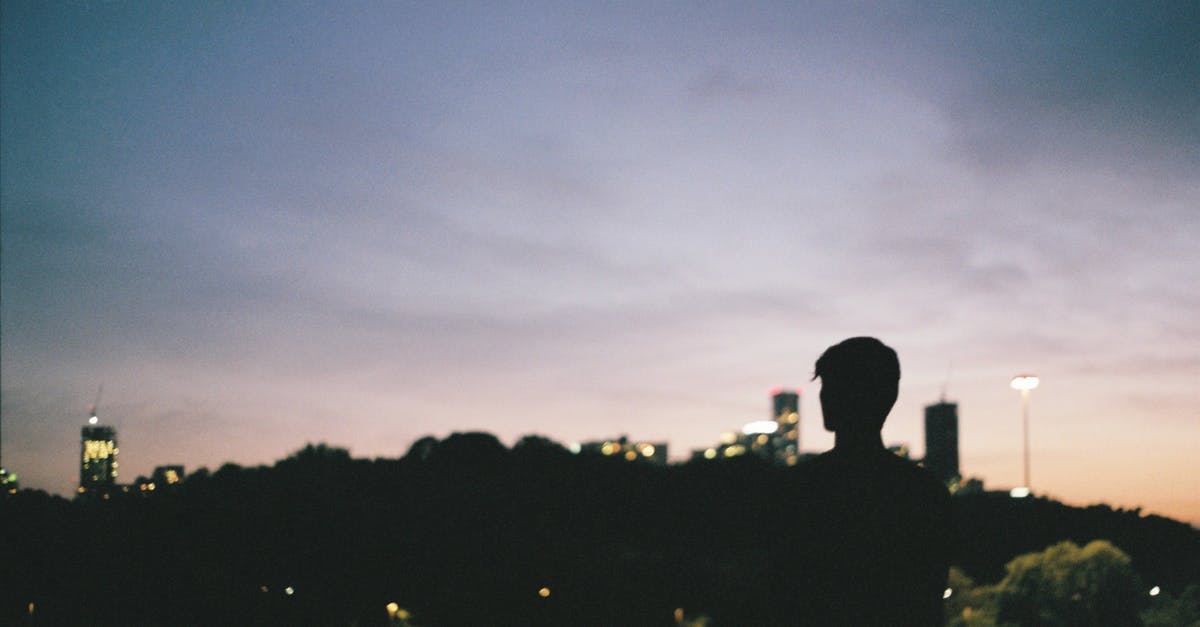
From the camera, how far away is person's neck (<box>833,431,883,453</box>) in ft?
9.64

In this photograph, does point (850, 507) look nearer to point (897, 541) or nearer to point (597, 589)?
point (897, 541)

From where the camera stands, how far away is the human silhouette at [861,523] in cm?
281

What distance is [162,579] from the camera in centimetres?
6950

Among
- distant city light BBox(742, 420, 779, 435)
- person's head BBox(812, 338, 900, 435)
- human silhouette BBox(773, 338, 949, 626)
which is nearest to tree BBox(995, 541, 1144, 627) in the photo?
distant city light BBox(742, 420, 779, 435)

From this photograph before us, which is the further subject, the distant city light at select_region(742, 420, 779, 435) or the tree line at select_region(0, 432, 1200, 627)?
the tree line at select_region(0, 432, 1200, 627)

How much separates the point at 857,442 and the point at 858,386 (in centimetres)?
18

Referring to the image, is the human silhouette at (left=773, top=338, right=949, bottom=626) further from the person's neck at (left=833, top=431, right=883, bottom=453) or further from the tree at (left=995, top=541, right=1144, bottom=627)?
the tree at (left=995, top=541, right=1144, bottom=627)

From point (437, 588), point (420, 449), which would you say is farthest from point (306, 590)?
point (420, 449)

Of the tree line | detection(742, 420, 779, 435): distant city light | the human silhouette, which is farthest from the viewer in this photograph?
the tree line

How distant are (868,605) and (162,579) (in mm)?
77371

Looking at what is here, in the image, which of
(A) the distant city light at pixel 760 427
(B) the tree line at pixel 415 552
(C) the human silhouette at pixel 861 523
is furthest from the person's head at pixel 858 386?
(B) the tree line at pixel 415 552

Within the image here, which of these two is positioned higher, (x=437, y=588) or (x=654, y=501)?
(x=654, y=501)

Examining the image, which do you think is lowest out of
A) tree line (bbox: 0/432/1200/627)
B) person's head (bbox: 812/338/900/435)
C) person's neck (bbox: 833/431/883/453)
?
tree line (bbox: 0/432/1200/627)

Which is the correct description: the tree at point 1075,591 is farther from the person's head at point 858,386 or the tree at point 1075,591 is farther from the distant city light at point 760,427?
the person's head at point 858,386
